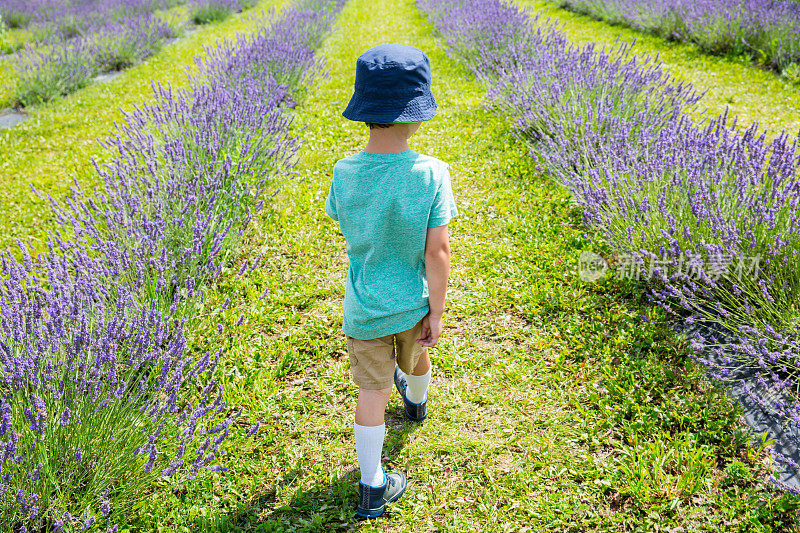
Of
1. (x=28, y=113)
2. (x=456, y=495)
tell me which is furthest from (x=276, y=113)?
(x=28, y=113)

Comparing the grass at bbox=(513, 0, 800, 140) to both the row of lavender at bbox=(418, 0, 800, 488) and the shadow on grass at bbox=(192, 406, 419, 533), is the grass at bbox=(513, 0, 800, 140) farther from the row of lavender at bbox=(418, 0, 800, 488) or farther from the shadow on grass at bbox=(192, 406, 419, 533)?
the shadow on grass at bbox=(192, 406, 419, 533)

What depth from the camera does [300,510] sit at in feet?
6.52

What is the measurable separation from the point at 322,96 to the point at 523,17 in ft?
11.9

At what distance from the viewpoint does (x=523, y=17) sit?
802 cm

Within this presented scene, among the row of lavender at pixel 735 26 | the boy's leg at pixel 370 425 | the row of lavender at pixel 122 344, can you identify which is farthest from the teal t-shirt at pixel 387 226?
the row of lavender at pixel 735 26

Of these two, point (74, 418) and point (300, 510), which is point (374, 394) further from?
point (74, 418)

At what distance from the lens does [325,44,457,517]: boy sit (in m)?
1.51

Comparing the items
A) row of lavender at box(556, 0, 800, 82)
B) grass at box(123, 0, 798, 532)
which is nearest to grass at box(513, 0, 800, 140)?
row of lavender at box(556, 0, 800, 82)

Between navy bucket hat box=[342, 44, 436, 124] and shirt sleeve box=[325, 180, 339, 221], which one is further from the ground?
navy bucket hat box=[342, 44, 436, 124]

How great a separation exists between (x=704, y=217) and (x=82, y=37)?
10719 mm

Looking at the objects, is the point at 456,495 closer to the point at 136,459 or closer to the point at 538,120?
the point at 136,459

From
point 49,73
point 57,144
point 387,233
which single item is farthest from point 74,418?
point 49,73

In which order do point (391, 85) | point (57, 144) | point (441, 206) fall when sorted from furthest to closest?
point (57, 144), point (441, 206), point (391, 85)

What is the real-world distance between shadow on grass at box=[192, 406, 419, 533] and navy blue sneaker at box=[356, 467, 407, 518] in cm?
4
